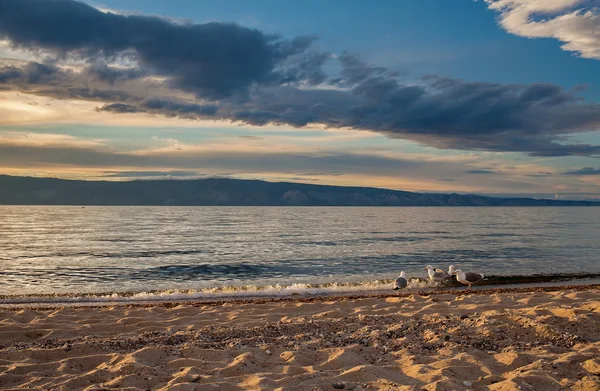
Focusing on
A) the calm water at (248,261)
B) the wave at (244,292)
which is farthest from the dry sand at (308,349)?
the calm water at (248,261)

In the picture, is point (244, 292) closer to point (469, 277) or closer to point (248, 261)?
point (469, 277)

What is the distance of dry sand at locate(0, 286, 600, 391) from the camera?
6527mm

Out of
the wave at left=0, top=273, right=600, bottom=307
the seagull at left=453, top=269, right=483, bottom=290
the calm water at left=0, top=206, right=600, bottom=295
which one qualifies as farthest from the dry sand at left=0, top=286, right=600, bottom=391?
the calm water at left=0, top=206, right=600, bottom=295

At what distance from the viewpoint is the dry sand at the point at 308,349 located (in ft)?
21.4

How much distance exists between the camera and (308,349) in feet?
26.9

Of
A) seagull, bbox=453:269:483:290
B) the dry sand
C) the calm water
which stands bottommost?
the calm water

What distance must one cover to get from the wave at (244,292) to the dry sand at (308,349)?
15.8 feet

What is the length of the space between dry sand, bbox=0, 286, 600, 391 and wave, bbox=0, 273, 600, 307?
4819 mm

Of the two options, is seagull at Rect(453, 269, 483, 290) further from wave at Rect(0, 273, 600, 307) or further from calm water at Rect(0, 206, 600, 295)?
calm water at Rect(0, 206, 600, 295)

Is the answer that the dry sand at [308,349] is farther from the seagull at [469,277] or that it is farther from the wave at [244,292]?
the seagull at [469,277]

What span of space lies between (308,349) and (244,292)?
10.3 m

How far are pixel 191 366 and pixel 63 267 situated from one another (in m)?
22.1

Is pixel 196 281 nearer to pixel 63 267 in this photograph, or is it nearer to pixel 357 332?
pixel 63 267

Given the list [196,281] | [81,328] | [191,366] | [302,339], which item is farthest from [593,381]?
[196,281]
